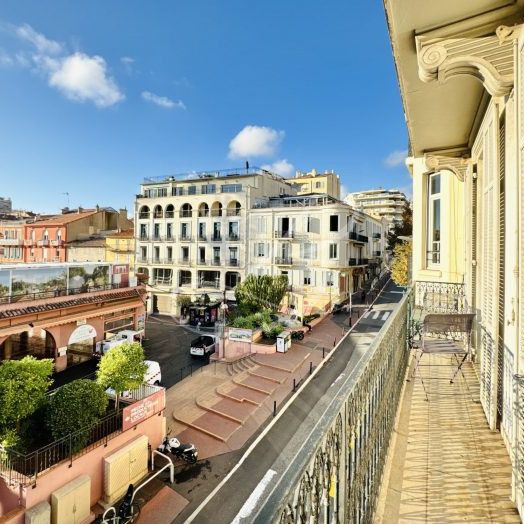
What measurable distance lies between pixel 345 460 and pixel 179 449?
1263 centimetres

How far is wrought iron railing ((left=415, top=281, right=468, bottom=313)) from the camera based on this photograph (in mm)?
7492

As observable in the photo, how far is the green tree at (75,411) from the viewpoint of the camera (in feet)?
31.7

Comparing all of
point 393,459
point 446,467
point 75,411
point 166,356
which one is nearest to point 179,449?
point 75,411

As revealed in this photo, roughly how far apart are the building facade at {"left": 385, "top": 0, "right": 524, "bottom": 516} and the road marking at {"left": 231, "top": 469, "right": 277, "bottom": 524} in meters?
8.09

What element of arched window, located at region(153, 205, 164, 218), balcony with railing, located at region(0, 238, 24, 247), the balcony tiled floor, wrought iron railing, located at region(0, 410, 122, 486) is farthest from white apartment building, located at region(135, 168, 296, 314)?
the balcony tiled floor

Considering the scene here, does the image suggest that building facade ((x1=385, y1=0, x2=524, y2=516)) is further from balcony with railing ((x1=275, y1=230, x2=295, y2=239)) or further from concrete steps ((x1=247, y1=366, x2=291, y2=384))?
balcony with railing ((x1=275, y1=230, x2=295, y2=239))

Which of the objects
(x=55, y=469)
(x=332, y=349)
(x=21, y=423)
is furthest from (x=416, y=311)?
(x=332, y=349)

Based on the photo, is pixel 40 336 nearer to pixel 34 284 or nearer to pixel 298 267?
pixel 34 284

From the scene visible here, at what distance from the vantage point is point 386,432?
342cm

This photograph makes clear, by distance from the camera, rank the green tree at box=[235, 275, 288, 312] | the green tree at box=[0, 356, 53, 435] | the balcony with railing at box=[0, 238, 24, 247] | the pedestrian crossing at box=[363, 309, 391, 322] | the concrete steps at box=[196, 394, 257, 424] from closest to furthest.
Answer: the green tree at box=[0, 356, 53, 435] → the concrete steps at box=[196, 394, 257, 424] → the green tree at box=[235, 275, 288, 312] → the pedestrian crossing at box=[363, 309, 391, 322] → the balcony with railing at box=[0, 238, 24, 247]

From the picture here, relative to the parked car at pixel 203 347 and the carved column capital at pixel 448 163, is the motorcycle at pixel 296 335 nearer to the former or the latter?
the parked car at pixel 203 347

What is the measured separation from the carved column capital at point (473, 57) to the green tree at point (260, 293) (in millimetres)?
25748

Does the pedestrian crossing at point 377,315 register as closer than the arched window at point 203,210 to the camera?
Yes

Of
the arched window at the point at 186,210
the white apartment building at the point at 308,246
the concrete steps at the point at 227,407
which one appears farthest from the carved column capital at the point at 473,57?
the arched window at the point at 186,210
